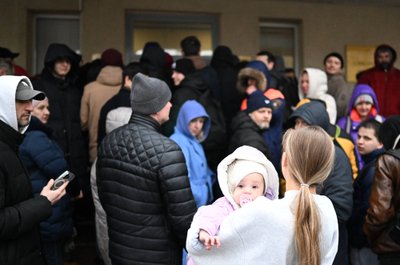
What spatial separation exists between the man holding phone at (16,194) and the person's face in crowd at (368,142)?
2104mm

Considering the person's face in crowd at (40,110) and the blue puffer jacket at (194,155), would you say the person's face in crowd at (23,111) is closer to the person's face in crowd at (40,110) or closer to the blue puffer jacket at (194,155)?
the person's face in crowd at (40,110)

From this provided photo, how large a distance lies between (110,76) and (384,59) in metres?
2.99

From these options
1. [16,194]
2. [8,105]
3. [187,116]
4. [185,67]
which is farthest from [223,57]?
[16,194]

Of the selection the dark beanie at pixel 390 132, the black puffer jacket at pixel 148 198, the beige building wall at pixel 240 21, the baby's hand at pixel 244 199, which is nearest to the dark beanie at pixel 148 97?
the black puffer jacket at pixel 148 198

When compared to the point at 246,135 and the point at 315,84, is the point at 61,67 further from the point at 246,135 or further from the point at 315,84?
the point at 315,84

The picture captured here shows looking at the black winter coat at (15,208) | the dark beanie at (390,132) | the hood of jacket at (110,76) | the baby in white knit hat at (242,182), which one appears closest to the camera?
the baby in white knit hat at (242,182)

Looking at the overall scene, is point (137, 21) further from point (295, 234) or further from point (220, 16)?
point (295, 234)

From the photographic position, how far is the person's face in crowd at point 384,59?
5.14 meters

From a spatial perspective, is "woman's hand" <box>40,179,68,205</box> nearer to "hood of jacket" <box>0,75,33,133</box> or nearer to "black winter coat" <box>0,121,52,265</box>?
"black winter coat" <box>0,121,52,265</box>

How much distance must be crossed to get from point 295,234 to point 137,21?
5.44 m

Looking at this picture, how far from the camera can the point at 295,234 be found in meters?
1.57

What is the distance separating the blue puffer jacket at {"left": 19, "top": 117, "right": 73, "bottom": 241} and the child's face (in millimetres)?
1457

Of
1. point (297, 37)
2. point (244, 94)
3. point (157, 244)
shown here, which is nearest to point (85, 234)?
point (244, 94)

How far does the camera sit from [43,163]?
287 centimetres
